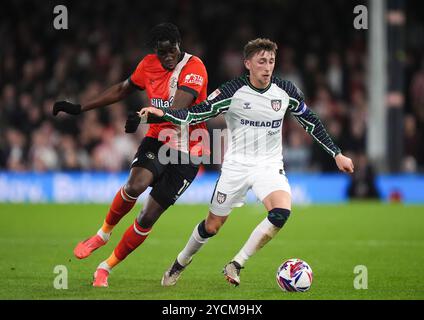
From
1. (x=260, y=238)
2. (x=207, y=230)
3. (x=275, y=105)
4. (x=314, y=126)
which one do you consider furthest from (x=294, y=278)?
(x=275, y=105)

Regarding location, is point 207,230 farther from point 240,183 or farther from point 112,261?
point 112,261

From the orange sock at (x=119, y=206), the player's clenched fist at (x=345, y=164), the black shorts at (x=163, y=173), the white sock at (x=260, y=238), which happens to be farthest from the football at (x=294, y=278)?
the orange sock at (x=119, y=206)

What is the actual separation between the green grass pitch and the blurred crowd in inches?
77.6

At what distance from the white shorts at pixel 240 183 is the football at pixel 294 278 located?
0.70m

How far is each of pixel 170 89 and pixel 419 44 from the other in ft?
52.5

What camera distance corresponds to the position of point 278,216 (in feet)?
26.2

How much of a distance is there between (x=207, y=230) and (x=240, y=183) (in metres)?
0.55

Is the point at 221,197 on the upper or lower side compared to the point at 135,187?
lower

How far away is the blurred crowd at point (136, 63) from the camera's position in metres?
19.8

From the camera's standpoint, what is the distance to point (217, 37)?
2303cm

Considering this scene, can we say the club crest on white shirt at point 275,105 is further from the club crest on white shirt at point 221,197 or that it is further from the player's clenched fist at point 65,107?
the player's clenched fist at point 65,107

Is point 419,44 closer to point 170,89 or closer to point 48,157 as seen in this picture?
point 48,157
